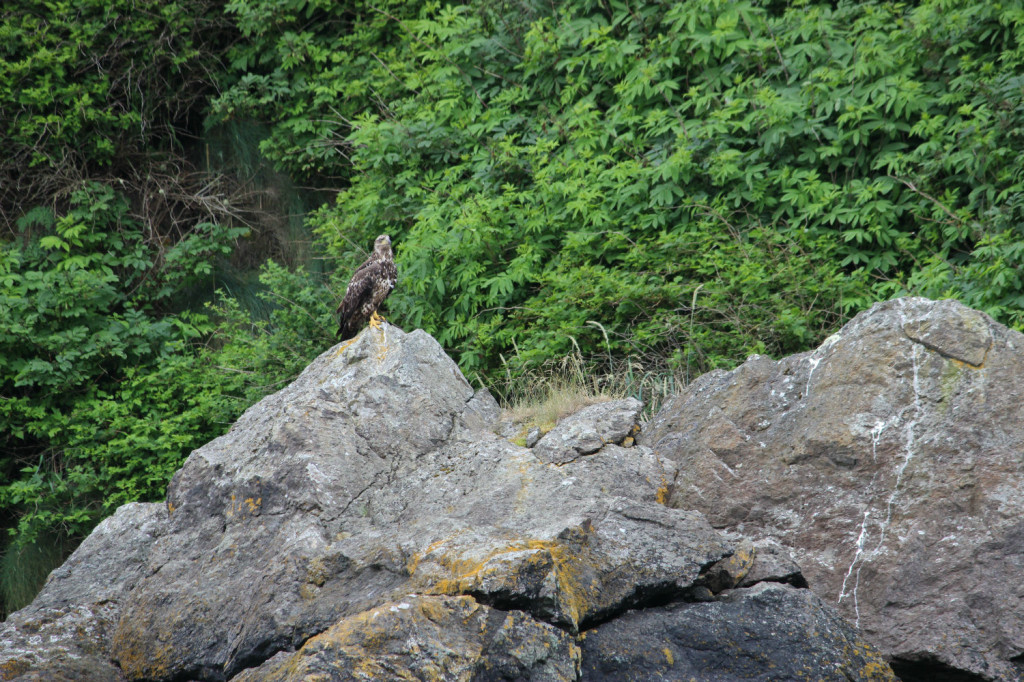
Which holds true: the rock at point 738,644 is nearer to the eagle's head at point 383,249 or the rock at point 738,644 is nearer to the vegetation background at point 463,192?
the vegetation background at point 463,192

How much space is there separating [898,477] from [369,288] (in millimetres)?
3500

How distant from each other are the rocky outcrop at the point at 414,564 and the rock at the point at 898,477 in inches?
8.3

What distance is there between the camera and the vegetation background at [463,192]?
6.11 m

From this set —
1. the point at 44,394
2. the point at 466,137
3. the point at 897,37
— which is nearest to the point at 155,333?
the point at 44,394

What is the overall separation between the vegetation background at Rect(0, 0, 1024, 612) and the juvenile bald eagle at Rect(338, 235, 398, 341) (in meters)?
1.08

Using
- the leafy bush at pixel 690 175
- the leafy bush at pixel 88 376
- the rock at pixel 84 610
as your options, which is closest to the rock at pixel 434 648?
the rock at pixel 84 610

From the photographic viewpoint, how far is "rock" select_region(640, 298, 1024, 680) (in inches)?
133

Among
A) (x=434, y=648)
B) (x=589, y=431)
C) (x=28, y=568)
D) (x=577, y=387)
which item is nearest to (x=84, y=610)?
(x=434, y=648)

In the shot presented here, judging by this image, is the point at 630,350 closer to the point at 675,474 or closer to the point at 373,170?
the point at 675,474

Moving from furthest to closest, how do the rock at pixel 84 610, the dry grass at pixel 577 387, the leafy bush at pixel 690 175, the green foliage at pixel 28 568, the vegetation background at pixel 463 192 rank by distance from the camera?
the green foliage at pixel 28 568, the vegetation background at pixel 463 192, the leafy bush at pixel 690 175, the dry grass at pixel 577 387, the rock at pixel 84 610

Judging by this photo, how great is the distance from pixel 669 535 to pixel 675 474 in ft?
2.58

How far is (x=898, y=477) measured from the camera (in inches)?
145

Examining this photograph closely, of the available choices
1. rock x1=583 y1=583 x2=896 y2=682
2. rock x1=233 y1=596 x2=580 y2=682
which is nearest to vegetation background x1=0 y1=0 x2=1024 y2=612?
rock x1=583 y1=583 x2=896 y2=682

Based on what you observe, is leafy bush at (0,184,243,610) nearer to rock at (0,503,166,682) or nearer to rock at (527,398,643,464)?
rock at (0,503,166,682)
